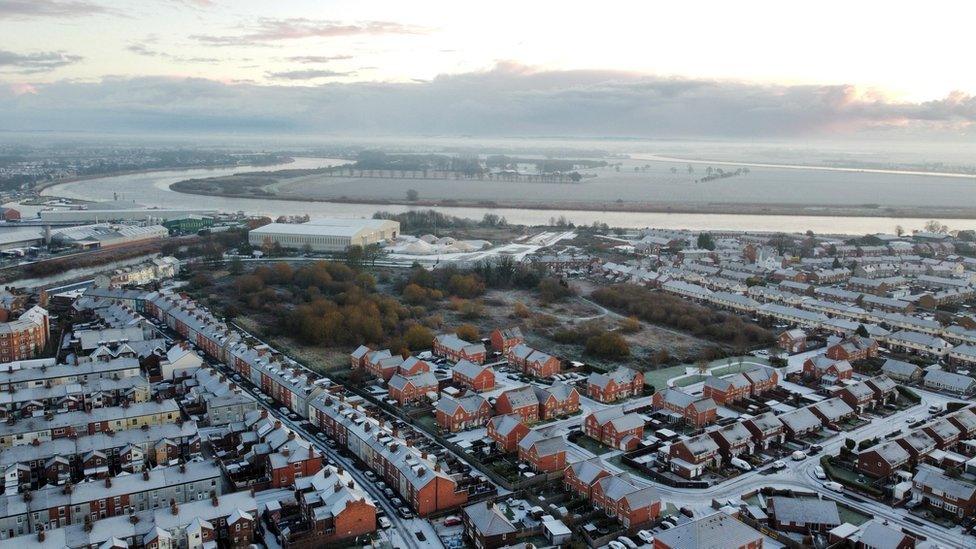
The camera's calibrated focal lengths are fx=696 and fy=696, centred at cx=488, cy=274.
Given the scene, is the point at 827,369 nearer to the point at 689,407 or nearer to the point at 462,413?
the point at 689,407

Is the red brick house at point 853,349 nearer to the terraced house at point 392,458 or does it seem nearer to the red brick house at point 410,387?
the red brick house at point 410,387

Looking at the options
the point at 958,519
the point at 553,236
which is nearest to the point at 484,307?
the point at 958,519

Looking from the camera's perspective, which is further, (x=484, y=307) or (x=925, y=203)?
(x=925, y=203)

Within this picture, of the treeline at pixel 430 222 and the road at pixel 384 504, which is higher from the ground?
the treeline at pixel 430 222

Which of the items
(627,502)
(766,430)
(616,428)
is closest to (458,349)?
(616,428)

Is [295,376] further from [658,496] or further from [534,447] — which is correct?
[658,496]

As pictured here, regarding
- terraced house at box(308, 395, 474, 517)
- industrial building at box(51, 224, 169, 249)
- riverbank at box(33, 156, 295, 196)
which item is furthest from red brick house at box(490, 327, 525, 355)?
riverbank at box(33, 156, 295, 196)

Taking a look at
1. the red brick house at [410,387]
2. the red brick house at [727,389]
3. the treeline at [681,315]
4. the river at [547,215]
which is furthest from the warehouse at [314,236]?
the red brick house at [727,389]
